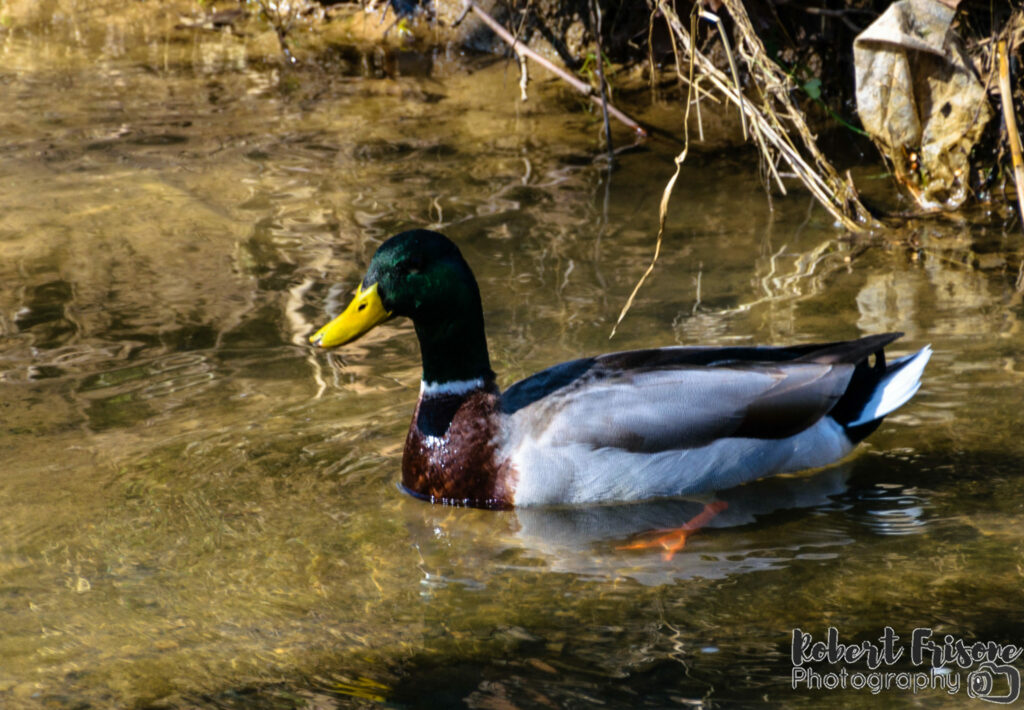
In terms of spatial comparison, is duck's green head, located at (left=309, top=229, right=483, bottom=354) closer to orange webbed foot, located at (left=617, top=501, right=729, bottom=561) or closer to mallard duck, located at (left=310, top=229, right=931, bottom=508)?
mallard duck, located at (left=310, top=229, right=931, bottom=508)

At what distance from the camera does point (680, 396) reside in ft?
14.3

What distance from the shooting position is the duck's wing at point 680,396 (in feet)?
14.2

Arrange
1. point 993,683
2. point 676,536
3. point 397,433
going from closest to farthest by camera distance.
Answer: point 993,683 → point 676,536 → point 397,433

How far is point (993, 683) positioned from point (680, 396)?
1442mm

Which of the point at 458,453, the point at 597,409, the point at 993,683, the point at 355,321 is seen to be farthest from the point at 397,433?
the point at 993,683

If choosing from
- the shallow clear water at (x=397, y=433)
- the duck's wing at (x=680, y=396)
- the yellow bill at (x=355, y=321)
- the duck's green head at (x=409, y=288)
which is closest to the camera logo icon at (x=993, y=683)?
the shallow clear water at (x=397, y=433)

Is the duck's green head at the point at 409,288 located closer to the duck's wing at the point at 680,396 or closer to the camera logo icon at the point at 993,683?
the duck's wing at the point at 680,396

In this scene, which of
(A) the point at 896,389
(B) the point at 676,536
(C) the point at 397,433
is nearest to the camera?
(B) the point at 676,536

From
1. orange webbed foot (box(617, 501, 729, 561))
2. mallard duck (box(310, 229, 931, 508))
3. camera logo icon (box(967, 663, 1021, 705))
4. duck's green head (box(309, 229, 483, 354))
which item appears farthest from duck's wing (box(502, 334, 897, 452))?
camera logo icon (box(967, 663, 1021, 705))

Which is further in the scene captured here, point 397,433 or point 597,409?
point 397,433

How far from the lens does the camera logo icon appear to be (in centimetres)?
323

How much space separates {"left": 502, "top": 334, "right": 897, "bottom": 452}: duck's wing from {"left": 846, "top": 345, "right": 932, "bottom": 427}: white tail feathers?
0.14 meters

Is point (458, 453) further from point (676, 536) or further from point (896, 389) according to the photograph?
point (896, 389)

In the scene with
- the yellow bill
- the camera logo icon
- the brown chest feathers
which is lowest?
the camera logo icon
